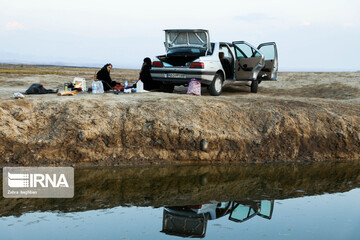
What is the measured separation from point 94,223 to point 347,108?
9397mm

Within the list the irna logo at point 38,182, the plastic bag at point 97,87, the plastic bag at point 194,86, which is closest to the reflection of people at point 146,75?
the plastic bag at point 97,87

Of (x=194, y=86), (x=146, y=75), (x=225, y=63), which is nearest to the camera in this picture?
(x=194, y=86)

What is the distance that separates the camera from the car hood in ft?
45.6

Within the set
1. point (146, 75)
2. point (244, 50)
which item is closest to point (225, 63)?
point (244, 50)

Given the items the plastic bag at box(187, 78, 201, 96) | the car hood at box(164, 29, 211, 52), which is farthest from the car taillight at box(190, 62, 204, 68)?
the car hood at box(164, 29, 211, 52)

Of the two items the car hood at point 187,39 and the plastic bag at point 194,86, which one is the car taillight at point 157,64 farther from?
the plastic bag at point 194,86

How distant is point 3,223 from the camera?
5953 mm

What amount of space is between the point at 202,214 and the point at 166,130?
410 centimetres

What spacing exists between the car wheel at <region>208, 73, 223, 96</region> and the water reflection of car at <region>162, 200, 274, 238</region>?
24.1ft

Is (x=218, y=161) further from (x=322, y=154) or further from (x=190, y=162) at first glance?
(x=322, y=154)

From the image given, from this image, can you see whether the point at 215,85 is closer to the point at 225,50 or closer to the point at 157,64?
the point at 225,50

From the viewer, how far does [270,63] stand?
16.5 metres

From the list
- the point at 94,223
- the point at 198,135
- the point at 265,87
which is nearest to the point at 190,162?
the point at 198,135

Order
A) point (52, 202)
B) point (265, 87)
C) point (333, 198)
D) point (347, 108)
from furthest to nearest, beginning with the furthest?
point (265, 87) → point (347, 108) → point (333, 198) → point (52, 202)
